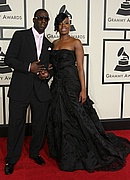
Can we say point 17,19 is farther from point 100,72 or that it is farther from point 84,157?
point 84,157

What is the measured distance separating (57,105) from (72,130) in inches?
12.1

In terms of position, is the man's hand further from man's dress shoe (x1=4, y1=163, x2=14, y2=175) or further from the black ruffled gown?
man's dress shoe (x1=4, y1=163, x2=14, y2=175)

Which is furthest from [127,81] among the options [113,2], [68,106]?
[68,106]

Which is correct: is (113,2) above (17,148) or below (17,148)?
above

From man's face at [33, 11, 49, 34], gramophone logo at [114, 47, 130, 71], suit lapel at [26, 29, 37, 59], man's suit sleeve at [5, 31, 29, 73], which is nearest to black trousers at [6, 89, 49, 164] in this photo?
man's suit sleeve at [5, 31, 29, 73]

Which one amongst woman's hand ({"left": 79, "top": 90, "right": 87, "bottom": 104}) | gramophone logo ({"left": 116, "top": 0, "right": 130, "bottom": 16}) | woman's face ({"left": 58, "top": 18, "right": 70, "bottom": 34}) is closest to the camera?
woman's face ({"left": 58, "top": 18, "right": 70, "bottom": 34})

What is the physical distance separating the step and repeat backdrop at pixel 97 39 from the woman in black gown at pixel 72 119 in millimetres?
906

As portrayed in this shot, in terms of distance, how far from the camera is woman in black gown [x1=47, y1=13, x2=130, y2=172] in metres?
2.54

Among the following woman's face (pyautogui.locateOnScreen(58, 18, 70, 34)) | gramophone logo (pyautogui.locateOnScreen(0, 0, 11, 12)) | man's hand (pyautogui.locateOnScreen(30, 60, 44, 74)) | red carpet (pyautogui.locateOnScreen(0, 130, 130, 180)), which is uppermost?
gramophone logo (pyautogui.locateOnScreen(0, 0, 11, 12))

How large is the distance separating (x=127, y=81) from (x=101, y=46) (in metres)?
0.67

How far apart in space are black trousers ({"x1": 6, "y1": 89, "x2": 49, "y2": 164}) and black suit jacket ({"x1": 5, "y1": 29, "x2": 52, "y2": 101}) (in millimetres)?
66

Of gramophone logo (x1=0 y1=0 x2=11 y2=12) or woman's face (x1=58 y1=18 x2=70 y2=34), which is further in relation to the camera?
gramophone logo (x1=0 y1=0 x2=11 y2=12)

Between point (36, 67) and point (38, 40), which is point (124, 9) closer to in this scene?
point (38, 40)

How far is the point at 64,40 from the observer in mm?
2598
